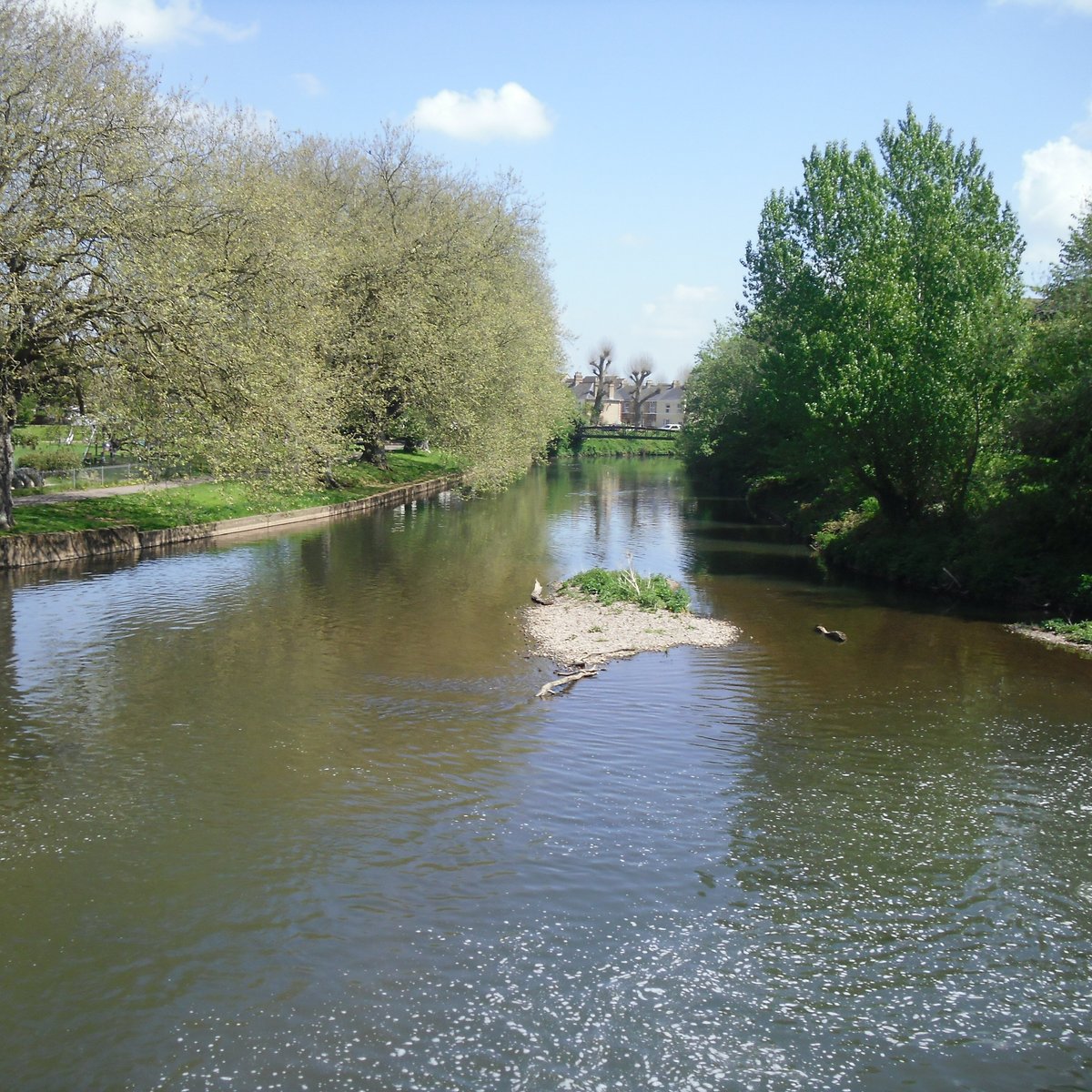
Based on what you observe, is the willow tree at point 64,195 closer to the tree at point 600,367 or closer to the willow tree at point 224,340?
the willow tree at point 224,340

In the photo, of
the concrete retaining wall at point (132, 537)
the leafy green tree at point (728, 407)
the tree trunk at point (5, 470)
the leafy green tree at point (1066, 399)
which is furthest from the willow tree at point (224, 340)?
the leafy green tree at point (728, 407)

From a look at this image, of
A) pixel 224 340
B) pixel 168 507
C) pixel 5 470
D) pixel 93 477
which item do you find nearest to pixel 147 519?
pixel 168 507

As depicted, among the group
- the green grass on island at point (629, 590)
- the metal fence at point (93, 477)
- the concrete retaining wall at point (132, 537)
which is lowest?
the green grass on island at point (629, 590)

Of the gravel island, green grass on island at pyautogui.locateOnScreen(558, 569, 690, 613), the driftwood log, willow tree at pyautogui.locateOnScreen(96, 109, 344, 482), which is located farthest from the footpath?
the driftwood log

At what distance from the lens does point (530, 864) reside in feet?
41.8

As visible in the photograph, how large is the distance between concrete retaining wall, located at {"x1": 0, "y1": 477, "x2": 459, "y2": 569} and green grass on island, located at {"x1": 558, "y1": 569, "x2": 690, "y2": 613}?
661 inches

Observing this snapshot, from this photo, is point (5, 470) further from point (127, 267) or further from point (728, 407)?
point (728, 407)

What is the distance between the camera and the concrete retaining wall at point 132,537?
1275 inches

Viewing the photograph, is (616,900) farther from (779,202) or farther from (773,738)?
(779,202)

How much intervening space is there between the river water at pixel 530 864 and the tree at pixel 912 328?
Answer: 10.9 metres

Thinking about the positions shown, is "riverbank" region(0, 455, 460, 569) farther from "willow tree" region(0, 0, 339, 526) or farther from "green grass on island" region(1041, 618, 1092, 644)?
"green grass on island" region(1041, 618, 1092, 644)

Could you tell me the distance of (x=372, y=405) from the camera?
4978 cm

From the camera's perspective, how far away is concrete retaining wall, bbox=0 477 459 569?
1275 inches

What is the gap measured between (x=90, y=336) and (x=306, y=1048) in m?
27.3
